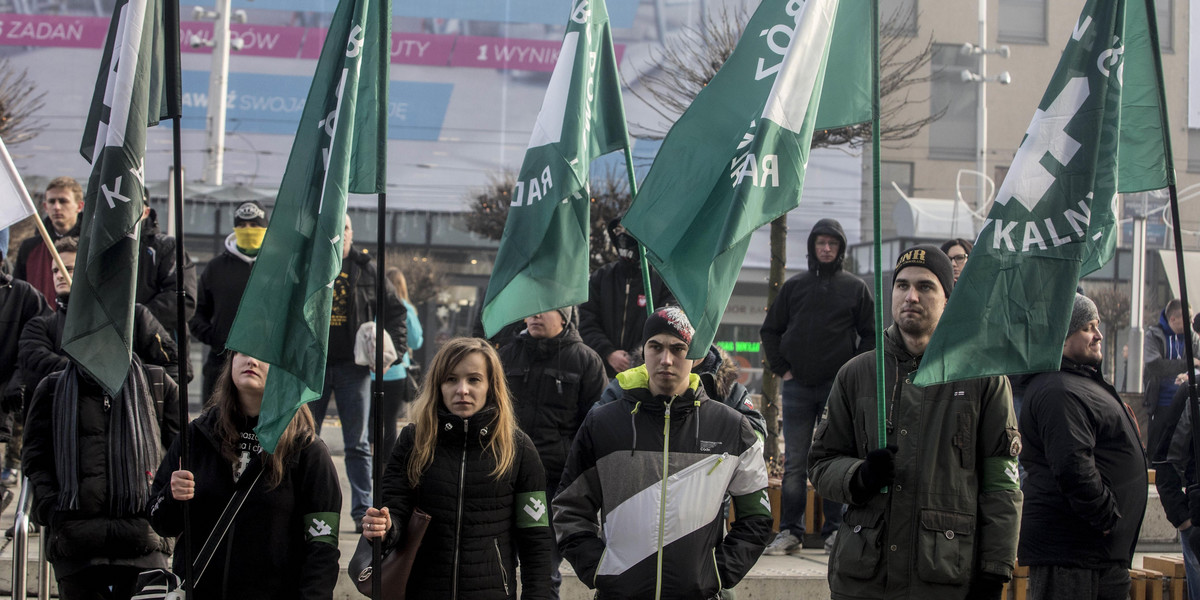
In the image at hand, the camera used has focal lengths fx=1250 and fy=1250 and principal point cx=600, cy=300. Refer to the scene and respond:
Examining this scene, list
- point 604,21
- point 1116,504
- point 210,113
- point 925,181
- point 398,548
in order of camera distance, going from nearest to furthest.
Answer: point 398,548, point 1116,504, point 604,21, point 210,113, point 925,181

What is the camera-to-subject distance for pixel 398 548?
4645 millimetres

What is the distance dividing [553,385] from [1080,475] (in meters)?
2.52

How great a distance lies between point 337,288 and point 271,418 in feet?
10.7

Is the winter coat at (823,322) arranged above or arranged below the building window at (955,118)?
below

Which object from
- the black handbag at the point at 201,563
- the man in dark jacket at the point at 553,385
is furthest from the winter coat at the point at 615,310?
the black handbag at the point at 201,563

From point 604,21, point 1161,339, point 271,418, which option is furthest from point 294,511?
point 1161,339

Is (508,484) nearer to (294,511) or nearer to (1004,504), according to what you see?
(294,511)

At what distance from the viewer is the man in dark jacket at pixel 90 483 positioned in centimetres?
523

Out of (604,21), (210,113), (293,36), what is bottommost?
(604,21)

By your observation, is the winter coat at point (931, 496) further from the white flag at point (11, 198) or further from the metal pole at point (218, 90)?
the metal pole at point (218, 90)

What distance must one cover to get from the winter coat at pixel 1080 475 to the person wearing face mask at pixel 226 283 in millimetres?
4476

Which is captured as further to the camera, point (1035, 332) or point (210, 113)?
point (210, 113)

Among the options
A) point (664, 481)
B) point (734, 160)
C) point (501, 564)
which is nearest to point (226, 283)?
point (501, 564)

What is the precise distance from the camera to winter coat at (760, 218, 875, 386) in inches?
293
